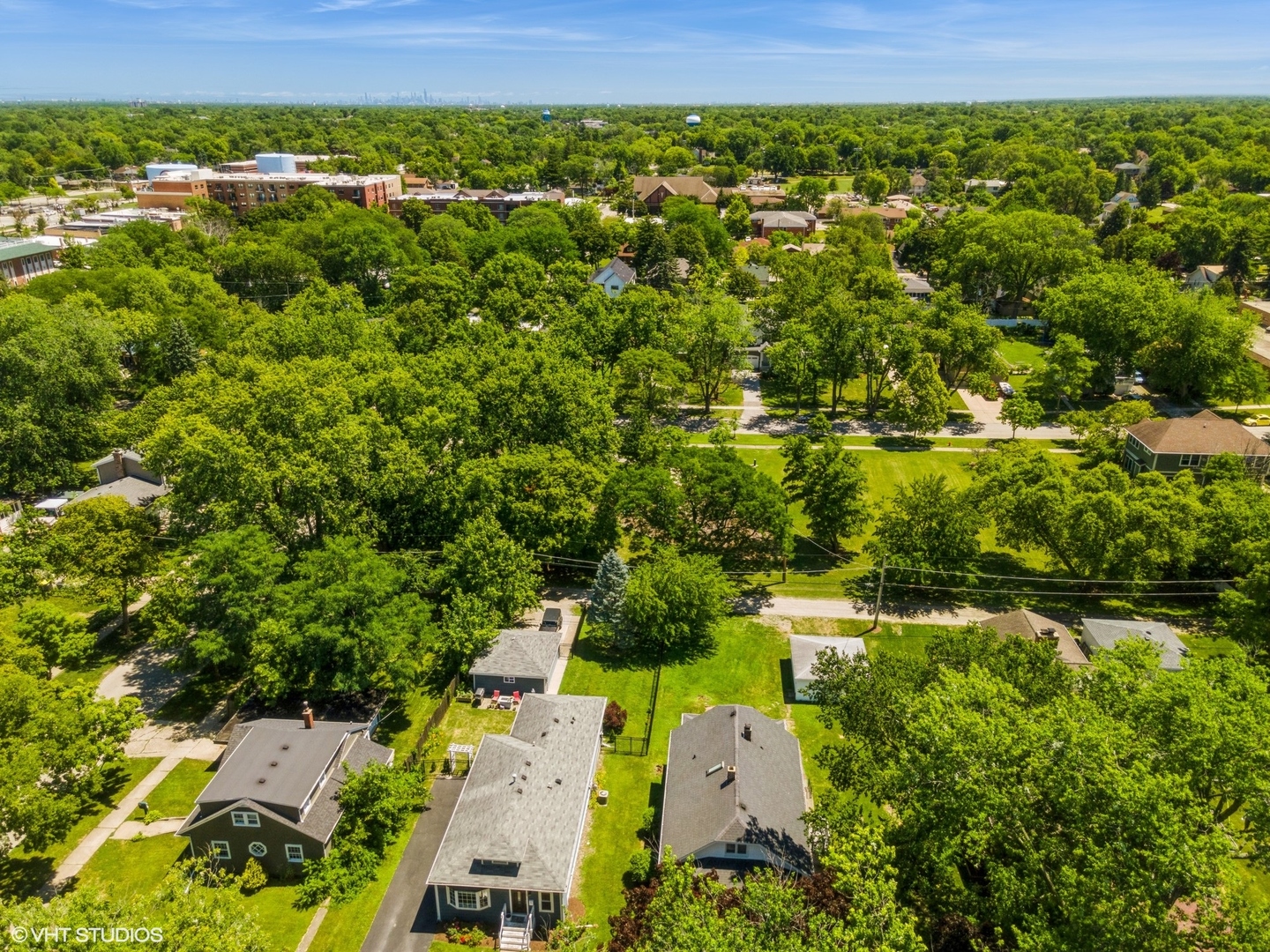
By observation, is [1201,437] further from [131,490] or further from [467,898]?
[131,490]

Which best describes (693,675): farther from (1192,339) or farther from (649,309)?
(1192,339)

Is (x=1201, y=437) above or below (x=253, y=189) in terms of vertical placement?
below

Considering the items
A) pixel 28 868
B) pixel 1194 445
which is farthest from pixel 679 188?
pixel 28 868

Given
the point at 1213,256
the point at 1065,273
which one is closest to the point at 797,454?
the point at 1065,273

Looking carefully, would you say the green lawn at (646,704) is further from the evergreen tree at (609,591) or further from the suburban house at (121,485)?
the suburban house at (121,485)

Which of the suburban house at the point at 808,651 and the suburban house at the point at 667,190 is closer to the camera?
the suburban house at the point at 808,651

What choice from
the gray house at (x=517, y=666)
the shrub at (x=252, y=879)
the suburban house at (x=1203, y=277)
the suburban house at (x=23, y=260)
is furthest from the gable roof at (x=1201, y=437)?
the suburban house at (x=23, y=260)
